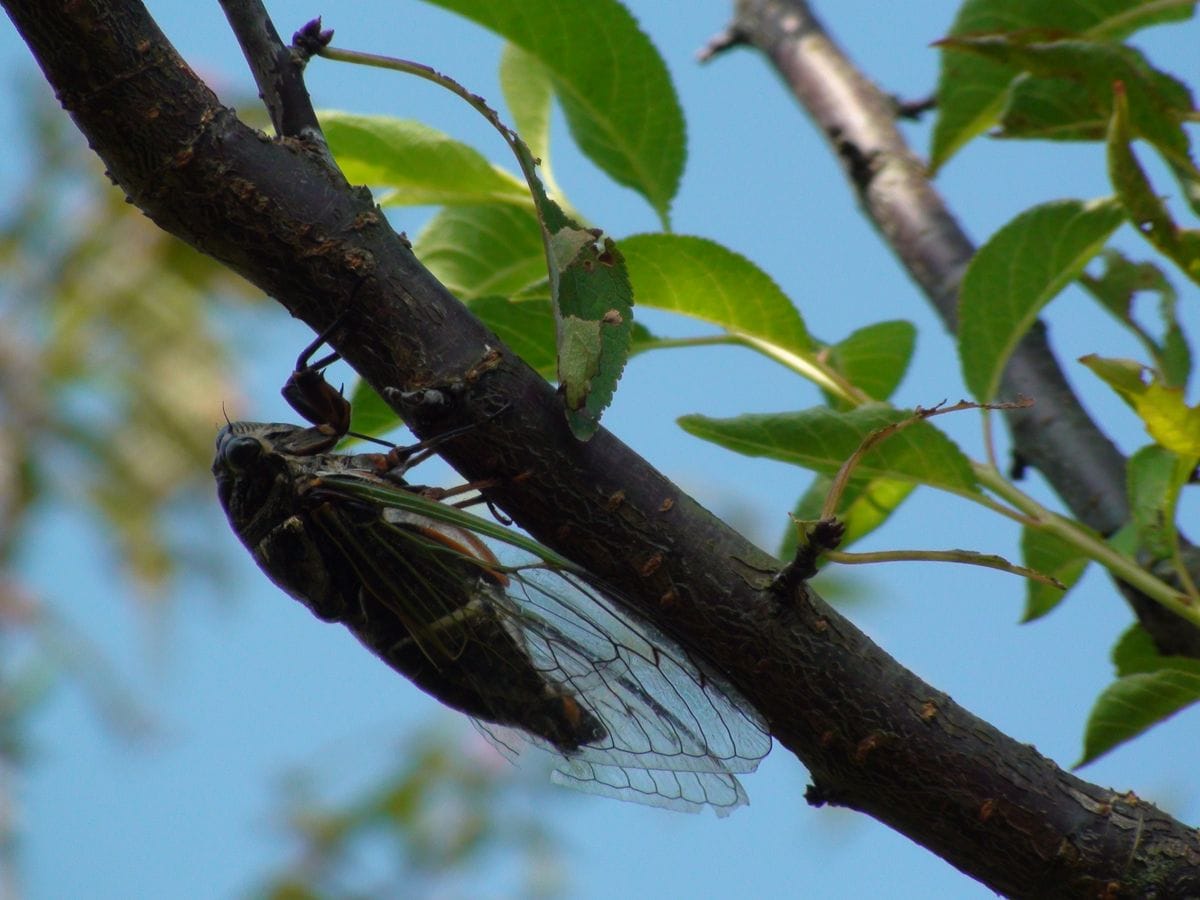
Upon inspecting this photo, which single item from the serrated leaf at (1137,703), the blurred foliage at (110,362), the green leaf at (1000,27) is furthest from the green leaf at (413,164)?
the blurred foliage at (110,362)

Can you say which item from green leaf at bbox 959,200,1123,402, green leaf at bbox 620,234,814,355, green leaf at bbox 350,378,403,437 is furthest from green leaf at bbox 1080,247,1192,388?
green leaf at bbox 350,378,403,437

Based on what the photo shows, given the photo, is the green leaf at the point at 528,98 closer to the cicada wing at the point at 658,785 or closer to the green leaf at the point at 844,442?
the green leaf at the point at 844,442

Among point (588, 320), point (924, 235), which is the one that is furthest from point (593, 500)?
point (924, 235)

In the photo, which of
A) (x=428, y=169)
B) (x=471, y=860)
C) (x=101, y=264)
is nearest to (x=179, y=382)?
(x=101, y=264)

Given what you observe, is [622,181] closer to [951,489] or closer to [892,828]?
[951,489]

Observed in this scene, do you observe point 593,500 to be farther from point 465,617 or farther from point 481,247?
point 481,247

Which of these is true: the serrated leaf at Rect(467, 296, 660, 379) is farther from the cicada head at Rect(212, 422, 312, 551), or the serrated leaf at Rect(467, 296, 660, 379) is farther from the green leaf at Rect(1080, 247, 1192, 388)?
the green leaf at Rect(1080, 247, 1192, 388)
